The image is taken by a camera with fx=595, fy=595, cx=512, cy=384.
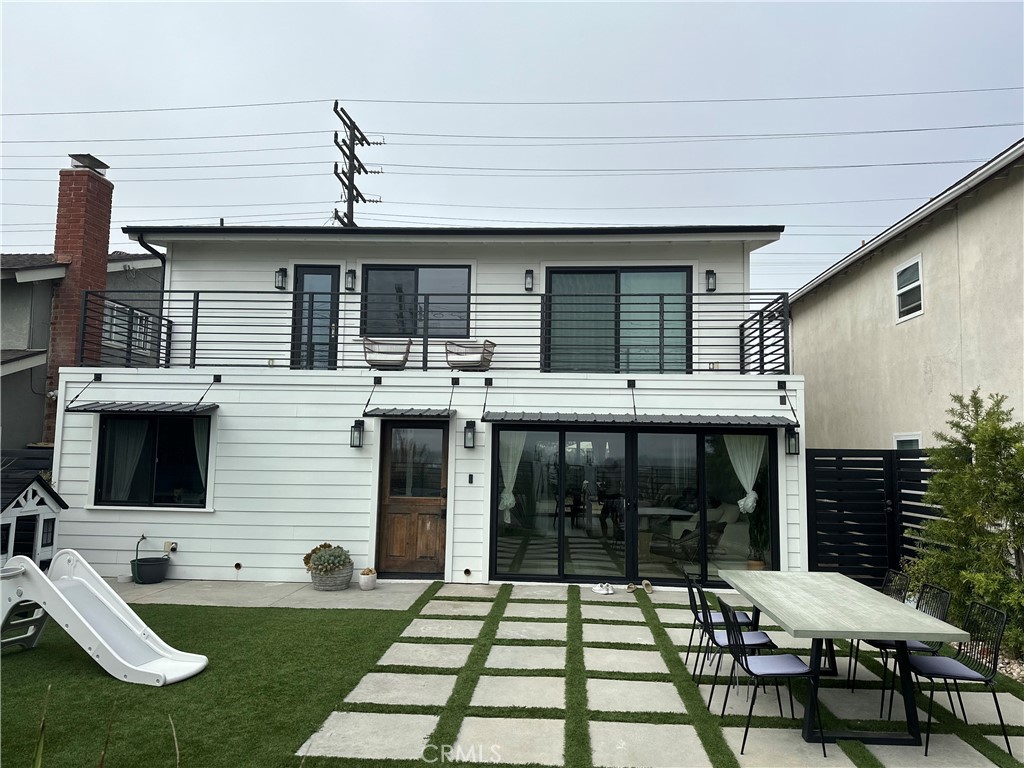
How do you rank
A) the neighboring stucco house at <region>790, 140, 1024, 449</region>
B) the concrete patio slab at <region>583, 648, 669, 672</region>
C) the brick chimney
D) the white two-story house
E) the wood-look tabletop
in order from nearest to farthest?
the wood-look tabletop, the concrete patio slab at <region>583, 648, 669, 672</region>, the neighboring stucco house at <region>790, 140, 1024, 449</region>, the white two-story house, the brick chimney

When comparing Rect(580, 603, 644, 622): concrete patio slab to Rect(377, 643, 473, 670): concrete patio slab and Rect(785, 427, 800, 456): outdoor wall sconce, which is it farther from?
Rect(785, 427, 800, 456): outdoor wall sconce

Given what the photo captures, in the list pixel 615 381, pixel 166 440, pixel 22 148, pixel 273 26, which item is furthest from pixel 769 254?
pixel 22 148

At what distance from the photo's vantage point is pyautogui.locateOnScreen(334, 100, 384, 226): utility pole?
1872 cm

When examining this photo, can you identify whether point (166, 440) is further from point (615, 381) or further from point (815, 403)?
point (815, 403)

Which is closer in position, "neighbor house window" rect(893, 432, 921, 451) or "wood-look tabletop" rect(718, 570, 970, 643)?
"wood-look tabletop" rect(718, 570, 970, 643)

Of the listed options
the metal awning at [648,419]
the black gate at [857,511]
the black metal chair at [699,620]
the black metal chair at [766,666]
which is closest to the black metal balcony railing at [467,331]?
the metal awning at [648,419]

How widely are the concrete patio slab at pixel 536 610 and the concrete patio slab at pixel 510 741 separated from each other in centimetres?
265

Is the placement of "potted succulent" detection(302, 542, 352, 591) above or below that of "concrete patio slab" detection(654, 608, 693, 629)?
above

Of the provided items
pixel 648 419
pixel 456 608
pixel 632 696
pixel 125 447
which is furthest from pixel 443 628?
pixel 125 447

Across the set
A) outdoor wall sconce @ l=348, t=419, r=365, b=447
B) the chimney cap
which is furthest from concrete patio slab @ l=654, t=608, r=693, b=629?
the chimney cap

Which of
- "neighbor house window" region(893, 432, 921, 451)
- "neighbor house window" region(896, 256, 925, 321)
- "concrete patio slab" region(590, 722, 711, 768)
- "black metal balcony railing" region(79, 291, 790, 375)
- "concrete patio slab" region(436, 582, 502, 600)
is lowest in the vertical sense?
"concrete patio slab" region(436, 582, 502, 600)

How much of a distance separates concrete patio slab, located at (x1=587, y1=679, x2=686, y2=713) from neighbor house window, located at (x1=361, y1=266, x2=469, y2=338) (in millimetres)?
6272

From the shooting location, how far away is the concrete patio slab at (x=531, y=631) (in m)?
6.06

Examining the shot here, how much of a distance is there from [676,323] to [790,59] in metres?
7.55
